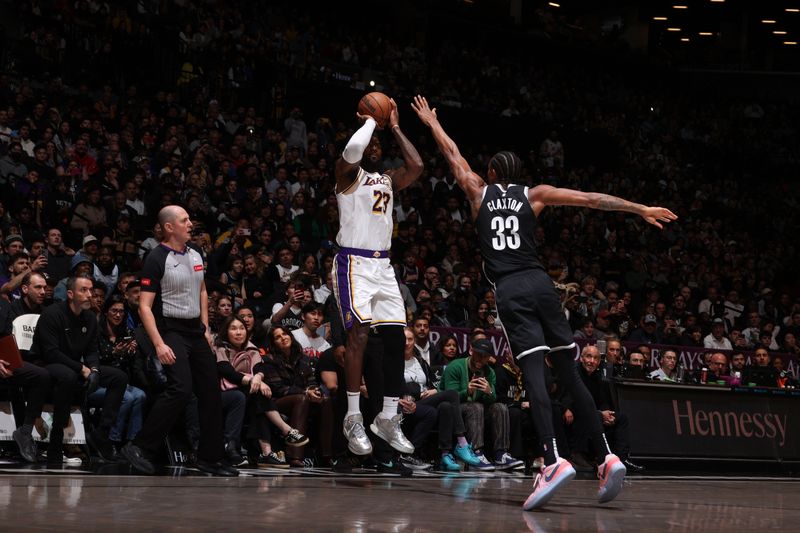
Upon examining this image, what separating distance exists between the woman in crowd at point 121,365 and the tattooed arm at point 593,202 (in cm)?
403

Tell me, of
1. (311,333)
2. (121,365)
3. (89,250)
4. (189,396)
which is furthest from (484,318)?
(189,396)

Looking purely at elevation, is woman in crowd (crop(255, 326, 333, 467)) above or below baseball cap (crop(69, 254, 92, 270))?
below

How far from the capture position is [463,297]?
14.0 metres

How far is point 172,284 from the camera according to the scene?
7.27 metres

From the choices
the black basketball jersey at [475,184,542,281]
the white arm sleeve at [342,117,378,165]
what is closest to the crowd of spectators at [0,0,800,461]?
the white arm sleeve at [342,117,378,165]

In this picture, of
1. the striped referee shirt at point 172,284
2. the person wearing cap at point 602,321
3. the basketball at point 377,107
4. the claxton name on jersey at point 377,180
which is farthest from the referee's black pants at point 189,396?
the person wearing cap at point 602,321

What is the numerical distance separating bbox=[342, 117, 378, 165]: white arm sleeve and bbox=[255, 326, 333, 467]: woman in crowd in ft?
8.51

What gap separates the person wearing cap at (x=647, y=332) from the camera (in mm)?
14547

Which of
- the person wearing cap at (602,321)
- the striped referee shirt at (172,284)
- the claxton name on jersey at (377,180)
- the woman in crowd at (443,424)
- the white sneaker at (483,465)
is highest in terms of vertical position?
the claxton name on jersey at (377,180)

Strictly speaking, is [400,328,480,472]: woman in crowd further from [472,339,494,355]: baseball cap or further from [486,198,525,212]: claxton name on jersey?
[486,198,525,212]: claxton name on jersey

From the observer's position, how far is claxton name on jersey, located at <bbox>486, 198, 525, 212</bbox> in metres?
6.42

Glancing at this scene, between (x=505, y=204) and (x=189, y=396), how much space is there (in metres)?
2.69

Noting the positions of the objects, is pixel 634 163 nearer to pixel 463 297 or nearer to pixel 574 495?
pixel 463 297

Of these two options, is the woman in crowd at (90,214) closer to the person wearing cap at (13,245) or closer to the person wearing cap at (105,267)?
the person wearing cap at (105,267)
